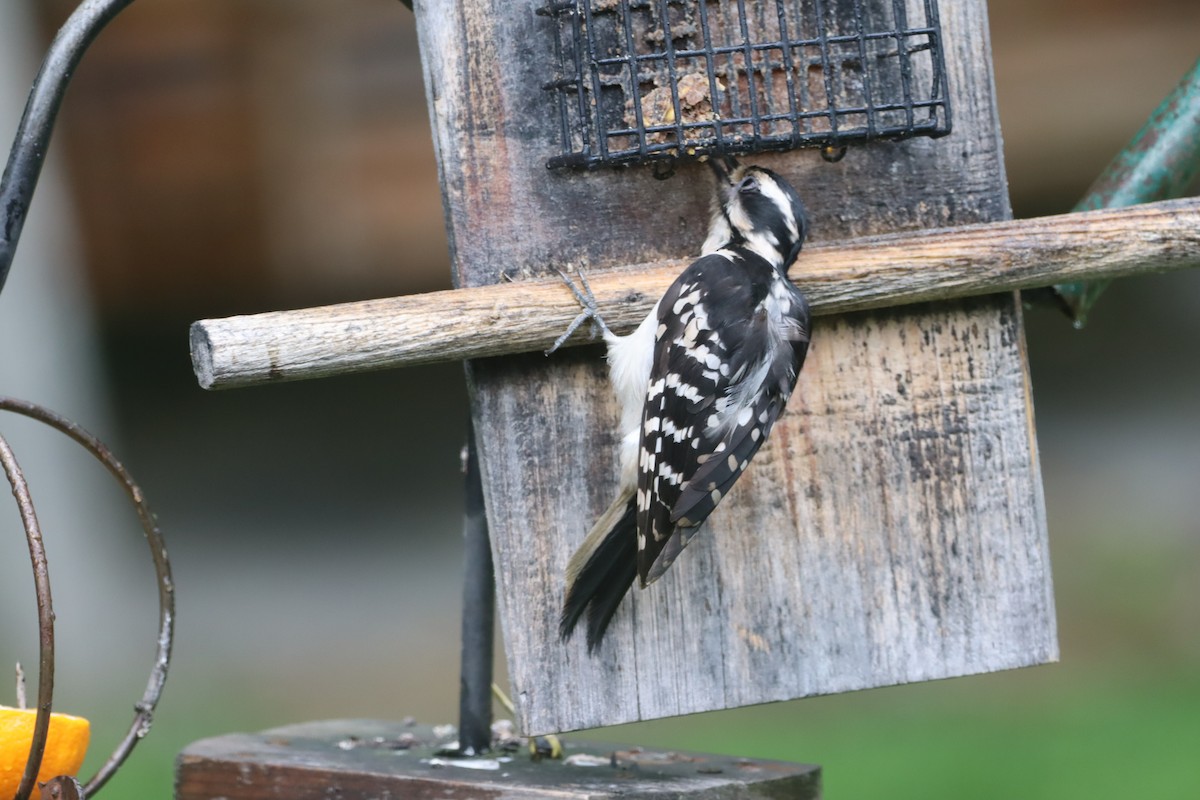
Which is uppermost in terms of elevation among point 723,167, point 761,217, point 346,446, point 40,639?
point 346,446

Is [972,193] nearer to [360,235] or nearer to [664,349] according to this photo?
[664,349]

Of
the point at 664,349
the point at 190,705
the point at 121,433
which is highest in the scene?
the point at 121,433

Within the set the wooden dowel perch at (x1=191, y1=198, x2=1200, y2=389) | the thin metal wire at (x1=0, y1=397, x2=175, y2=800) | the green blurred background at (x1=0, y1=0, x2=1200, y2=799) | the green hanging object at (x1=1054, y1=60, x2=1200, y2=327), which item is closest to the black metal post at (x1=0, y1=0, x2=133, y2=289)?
the thin metal wire at (x1=0, y1=397, x2=175, y2=800)

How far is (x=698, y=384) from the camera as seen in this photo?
2297mm

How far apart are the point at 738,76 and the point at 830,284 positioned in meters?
0.37

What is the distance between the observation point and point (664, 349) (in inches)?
88.0

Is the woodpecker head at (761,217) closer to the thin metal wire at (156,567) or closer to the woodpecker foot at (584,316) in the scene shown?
the woodpecker foot at (584,316)

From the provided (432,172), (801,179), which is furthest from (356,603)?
(801,179)

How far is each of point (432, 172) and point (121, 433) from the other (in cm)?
274

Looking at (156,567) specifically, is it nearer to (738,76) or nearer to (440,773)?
(440,773)

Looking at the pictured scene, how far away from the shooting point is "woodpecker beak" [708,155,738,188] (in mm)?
2418

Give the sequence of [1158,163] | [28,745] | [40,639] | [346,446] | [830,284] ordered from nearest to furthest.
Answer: [40,639], [28,745], [830,284], [1158,163], [346,446]

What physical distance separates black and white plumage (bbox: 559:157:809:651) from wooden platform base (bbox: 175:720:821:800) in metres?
0.22

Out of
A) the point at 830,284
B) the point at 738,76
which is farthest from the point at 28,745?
the point at 738,76
